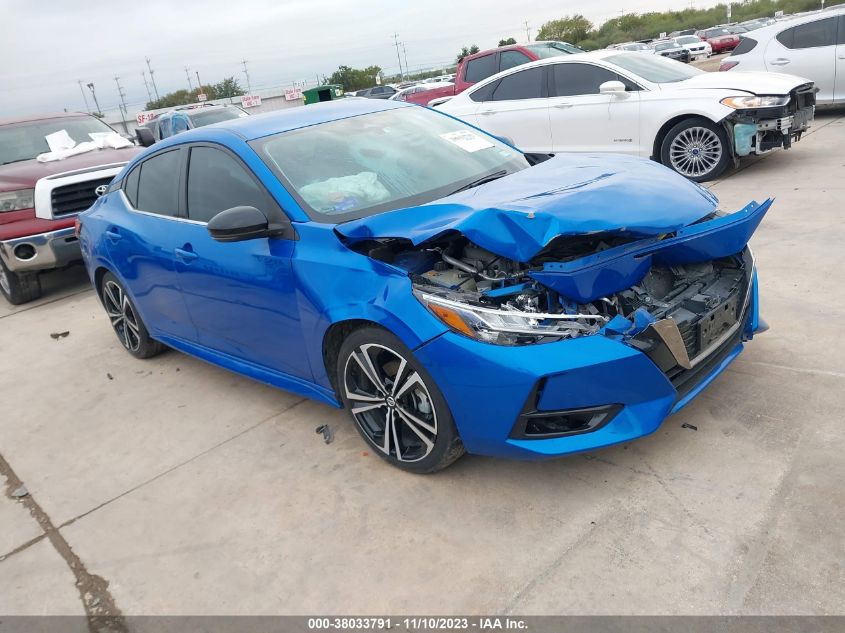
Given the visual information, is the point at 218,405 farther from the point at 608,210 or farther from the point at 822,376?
the point at 822,376

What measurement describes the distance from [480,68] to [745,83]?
471 centimetres

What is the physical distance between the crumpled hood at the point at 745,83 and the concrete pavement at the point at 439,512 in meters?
3.71

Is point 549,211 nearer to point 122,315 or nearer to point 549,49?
point 122,315

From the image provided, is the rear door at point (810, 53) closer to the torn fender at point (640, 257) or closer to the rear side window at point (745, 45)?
the rear side window at point (745, 45)

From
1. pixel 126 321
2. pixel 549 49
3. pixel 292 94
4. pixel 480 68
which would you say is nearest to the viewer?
pixel 126 321

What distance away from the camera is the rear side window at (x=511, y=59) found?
33.0 feet

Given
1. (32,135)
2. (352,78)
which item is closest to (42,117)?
(32,135)

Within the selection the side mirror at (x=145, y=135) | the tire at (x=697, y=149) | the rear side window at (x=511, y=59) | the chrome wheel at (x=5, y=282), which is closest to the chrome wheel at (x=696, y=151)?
the tire at (x=697, y=149)

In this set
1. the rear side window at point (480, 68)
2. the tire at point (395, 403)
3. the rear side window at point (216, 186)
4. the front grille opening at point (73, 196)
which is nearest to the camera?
the tire at point (395, 403)

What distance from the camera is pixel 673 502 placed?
103 inches

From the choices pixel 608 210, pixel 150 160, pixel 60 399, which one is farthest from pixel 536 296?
pixel 60 399

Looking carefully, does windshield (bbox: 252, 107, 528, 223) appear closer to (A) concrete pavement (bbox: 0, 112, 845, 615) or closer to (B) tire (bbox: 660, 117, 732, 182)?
(A) concrete pavement (bbox: 0, 112, 845, 615)

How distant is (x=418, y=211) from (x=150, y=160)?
2.46 metres

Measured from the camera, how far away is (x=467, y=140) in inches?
159
